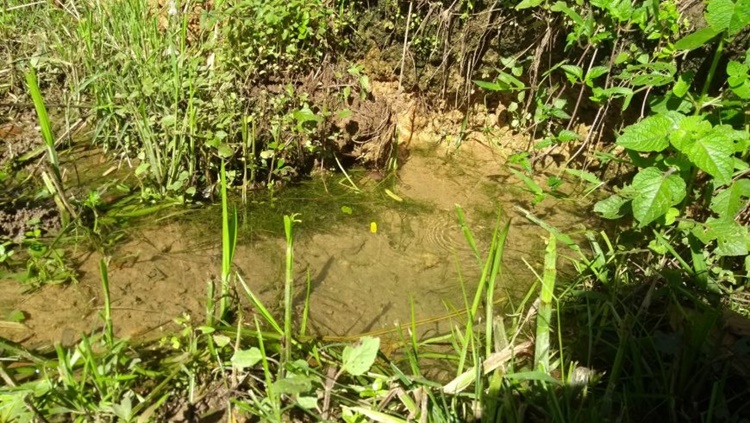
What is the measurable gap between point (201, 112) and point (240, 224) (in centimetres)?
Result: 58

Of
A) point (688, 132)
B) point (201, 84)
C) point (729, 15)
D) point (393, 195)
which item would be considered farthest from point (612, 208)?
point (201, 84)

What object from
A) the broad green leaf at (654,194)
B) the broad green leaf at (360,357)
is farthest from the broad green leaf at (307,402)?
the broad green leaf at (654,194)

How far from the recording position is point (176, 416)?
1685 mm

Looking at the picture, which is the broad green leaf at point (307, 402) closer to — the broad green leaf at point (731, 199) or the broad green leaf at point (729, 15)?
the broad green leaf at point (731, 199)

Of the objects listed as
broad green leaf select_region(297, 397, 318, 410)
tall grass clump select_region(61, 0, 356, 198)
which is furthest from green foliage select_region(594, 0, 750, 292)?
tall grass clump select_region(61, 0, 356, 198)

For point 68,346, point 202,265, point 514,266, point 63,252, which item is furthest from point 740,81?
point 63,252

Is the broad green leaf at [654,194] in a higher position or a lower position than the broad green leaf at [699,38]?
lower

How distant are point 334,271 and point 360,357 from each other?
2.48 ft

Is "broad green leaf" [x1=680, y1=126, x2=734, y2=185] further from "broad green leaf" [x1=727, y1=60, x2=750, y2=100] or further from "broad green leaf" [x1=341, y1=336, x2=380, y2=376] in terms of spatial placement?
"broad green leaf" [x1=341, y1=336, x2=380, y2=376]

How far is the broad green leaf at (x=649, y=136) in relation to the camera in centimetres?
209

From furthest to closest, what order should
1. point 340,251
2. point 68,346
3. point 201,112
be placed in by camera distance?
point 201,112, point 340,251, point 68,346

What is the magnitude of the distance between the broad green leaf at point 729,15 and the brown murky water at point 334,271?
3.65ft

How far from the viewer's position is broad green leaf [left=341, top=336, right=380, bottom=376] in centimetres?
172

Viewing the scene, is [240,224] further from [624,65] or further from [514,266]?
[624,65]
